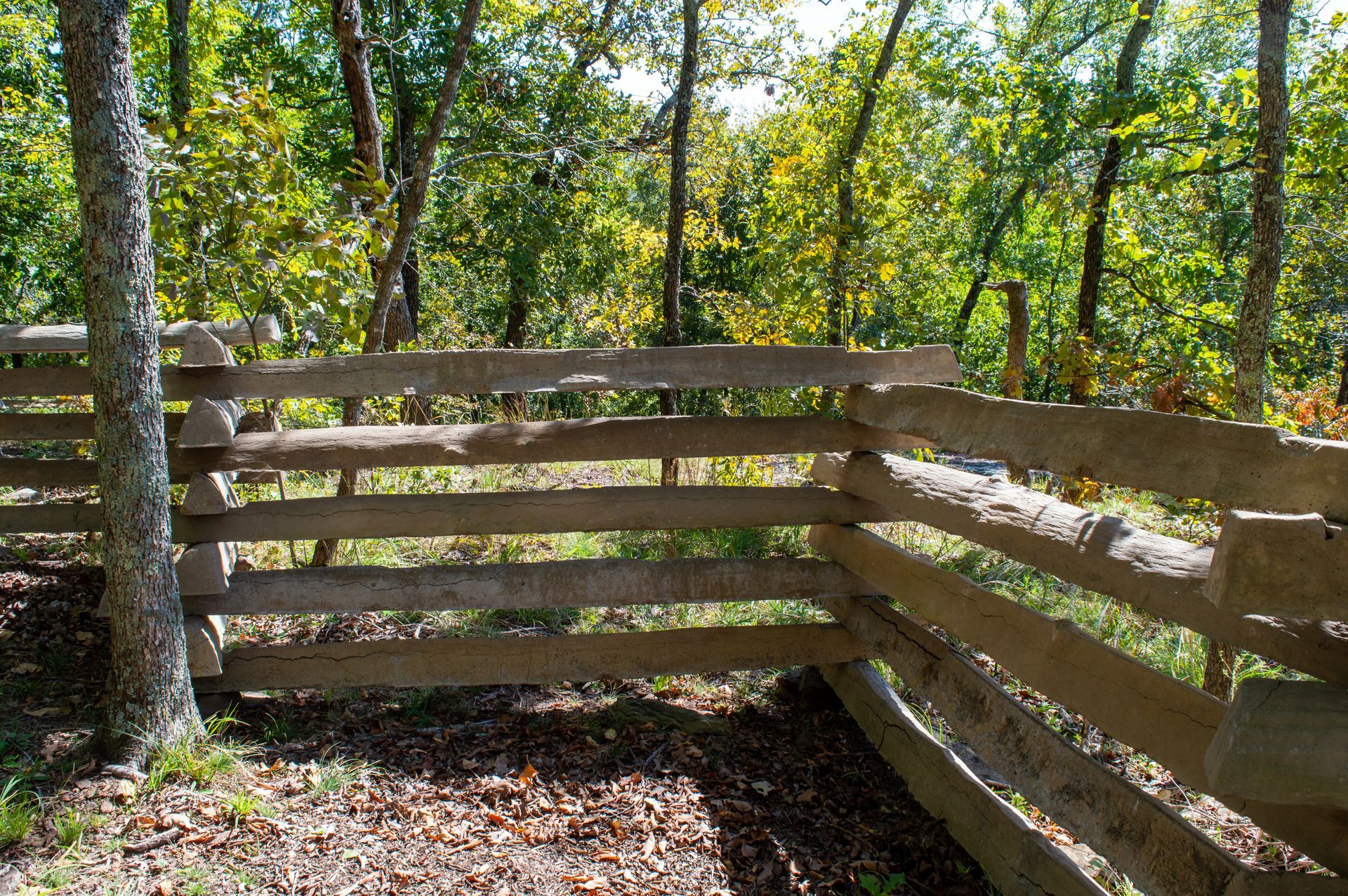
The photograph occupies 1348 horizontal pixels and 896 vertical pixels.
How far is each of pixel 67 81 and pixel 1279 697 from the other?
13.2ft

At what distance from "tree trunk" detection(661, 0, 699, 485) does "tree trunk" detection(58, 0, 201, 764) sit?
12.6ft

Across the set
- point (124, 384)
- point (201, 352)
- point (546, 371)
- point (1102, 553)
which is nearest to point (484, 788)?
point (546, 371)

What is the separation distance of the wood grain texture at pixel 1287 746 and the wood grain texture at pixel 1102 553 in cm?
15

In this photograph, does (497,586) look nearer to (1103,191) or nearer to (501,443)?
(501,443)

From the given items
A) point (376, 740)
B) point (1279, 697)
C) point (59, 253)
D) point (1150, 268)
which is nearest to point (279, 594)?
point (376, 740)

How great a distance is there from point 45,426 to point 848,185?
246 inches

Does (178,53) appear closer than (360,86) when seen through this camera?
No

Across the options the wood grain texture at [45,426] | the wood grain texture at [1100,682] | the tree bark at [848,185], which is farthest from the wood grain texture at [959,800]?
the wood grain texture at [45,426]

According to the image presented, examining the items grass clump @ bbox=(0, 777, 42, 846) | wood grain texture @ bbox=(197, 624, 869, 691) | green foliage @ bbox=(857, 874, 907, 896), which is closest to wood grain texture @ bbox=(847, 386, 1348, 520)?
wood grain texture @ bbox=(197, 624, 869, 691)

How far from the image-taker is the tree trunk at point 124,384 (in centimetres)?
277

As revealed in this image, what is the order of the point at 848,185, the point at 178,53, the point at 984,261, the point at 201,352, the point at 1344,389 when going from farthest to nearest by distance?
the point at 984,261
the point at 1344,389
the point at 178,53
the point at 848,185
the point at 201,352

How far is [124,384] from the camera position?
2.90 m

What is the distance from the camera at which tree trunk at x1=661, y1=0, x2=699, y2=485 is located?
21.9ft

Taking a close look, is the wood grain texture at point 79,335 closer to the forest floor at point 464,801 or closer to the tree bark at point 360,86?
the tree bark at point 360,86
